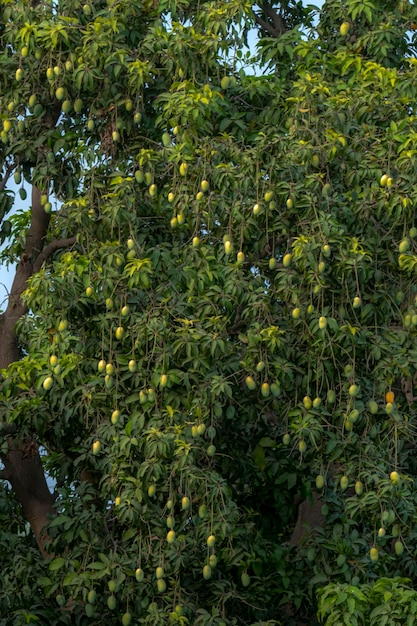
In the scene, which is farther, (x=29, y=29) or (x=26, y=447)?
(x=26, y=447)

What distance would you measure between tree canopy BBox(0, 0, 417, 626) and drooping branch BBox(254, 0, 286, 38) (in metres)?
2.20

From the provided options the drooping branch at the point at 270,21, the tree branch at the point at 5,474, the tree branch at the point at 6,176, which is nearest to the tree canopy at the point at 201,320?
the tree branch at the point at 6,176

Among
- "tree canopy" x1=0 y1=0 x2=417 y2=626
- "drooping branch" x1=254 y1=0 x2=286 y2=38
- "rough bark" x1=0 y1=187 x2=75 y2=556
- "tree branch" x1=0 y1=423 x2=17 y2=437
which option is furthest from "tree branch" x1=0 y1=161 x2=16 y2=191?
"drooping branch" x1=254 y1=0 x2=286 y2=38

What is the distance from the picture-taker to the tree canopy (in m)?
7.27

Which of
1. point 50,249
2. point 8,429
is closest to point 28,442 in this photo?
point 8,429

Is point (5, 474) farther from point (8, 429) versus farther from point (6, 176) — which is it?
point (6, 176)

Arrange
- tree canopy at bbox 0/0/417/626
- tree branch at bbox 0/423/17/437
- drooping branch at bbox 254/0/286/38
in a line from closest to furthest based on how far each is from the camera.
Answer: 1. tree canopy at bbox 0/0/417/626
2. tree branch at bbox 0/423/17/437
3. drooping branch at bbox 254/0/286/38

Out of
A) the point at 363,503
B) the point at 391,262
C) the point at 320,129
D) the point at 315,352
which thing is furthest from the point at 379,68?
the point at 363,503

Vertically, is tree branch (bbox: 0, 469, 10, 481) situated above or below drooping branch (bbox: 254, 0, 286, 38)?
below

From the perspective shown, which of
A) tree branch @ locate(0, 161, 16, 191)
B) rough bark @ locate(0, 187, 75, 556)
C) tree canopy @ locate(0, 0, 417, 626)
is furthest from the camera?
rough bark @ locate(0, 187, 75, 556)

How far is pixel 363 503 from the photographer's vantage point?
7.35 m

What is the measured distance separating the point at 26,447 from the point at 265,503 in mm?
1725

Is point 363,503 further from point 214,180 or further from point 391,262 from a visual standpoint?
point 214,180

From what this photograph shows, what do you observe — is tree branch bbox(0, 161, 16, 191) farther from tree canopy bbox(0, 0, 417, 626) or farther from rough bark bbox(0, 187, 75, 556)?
rough bark bbox(0, 187, 75, 556)
